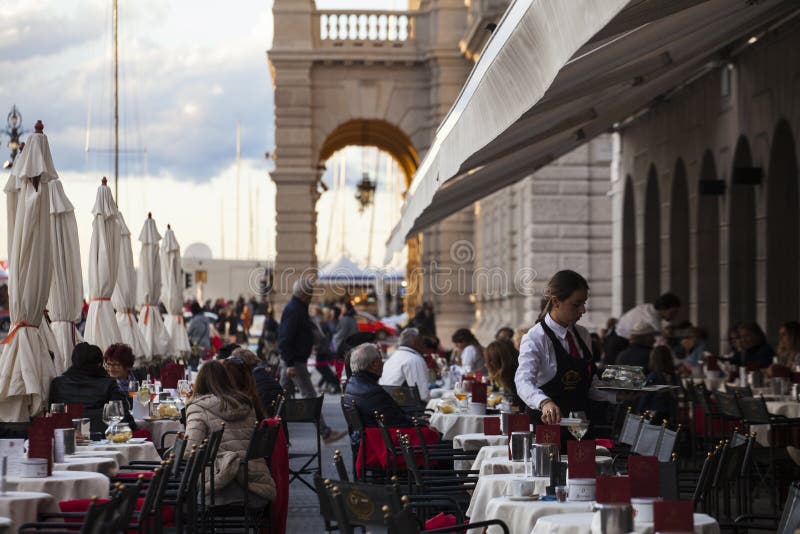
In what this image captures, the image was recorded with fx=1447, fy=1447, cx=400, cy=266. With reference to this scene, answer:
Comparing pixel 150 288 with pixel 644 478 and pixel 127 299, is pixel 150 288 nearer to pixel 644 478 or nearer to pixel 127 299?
pixel 127 299

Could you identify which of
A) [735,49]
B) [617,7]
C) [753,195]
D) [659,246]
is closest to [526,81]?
[617,7]

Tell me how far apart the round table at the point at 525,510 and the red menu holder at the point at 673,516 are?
41.2 inches

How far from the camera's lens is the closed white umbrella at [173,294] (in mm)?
22422

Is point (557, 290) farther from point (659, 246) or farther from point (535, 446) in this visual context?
point (659, 246)

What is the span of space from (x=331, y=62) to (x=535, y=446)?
36142mm

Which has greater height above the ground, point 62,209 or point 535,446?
point 62,209

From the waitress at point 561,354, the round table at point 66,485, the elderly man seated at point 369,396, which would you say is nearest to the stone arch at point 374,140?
the elderly man seated at point 369,396

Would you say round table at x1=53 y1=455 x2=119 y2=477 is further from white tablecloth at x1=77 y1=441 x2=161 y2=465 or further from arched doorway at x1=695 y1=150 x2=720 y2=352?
arched doorway at x1=695 y1=150 x2=720 y2=352

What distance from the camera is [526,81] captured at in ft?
20.7

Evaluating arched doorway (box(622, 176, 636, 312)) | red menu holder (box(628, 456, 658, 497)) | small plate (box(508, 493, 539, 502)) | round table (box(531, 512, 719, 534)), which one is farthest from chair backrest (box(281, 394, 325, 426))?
arched doorway (box(622, 176, 636, 312))

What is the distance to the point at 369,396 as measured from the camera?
1036 cm

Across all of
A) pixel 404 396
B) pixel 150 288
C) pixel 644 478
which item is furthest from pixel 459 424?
pixel 150 288

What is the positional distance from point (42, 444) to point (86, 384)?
11.5 feet

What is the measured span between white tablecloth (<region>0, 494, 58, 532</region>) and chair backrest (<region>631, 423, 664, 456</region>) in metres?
3.08
